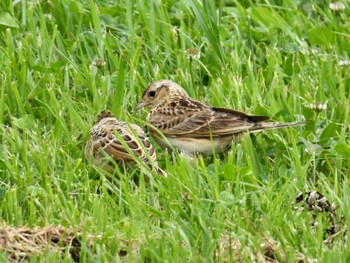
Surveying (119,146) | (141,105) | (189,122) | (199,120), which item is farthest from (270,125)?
(141,105)

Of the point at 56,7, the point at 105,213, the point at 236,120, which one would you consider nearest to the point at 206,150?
the point at 236,120

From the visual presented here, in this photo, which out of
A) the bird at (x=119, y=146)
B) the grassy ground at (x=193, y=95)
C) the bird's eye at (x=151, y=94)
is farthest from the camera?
the bird's eye at (x=151, y=94)

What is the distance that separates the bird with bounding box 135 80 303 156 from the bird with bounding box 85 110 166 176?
0.67ft

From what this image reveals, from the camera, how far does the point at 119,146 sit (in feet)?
26.5

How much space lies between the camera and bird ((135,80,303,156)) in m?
8.50

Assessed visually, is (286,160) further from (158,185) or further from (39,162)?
(39,162)

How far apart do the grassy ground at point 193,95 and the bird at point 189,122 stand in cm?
15

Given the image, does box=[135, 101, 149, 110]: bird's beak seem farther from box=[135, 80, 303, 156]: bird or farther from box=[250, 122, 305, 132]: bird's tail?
box=[250, 122, 305, 132]: bird's tail

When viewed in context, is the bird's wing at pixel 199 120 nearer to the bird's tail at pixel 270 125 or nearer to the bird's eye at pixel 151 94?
the bird's tail at pixel 270 125

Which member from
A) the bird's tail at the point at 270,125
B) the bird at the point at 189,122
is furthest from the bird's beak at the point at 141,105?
the bird's tail at the point at 270,125

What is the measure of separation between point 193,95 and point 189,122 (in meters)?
0.70

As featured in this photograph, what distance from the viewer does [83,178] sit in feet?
25.8

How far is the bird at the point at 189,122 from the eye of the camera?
27.9ft

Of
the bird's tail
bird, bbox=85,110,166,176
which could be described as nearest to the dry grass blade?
bird, bbox=85,110,166,176
